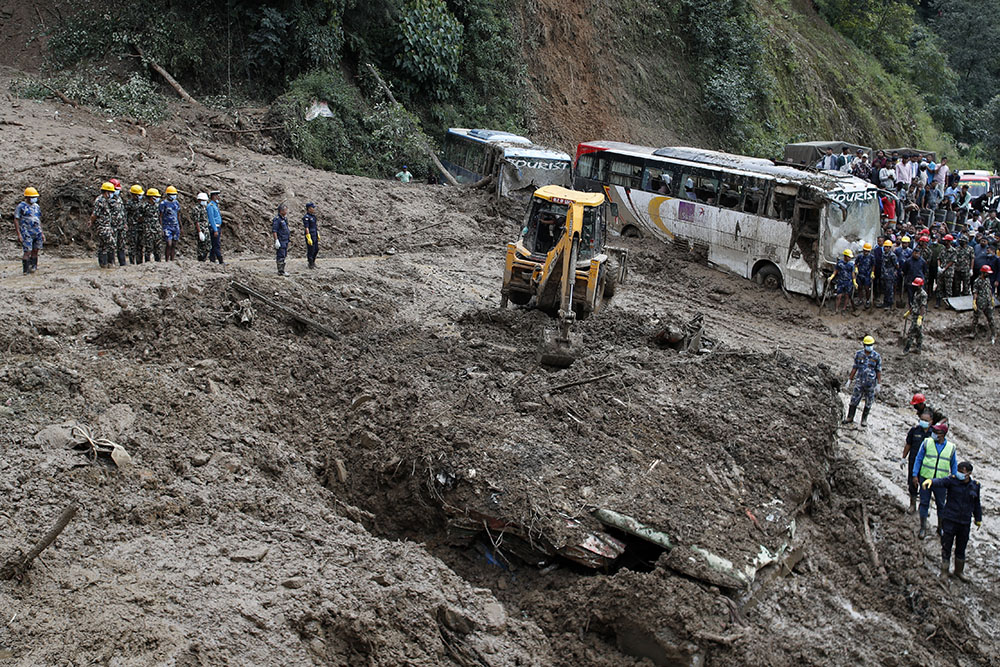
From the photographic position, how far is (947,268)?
17828 millimetres

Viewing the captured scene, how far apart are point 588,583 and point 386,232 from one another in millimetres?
13369

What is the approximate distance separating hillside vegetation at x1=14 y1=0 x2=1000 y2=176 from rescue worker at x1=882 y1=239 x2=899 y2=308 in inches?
559

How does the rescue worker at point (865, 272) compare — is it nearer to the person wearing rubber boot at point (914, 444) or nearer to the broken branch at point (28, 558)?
the person wearing rubber boot at point (914, 444)

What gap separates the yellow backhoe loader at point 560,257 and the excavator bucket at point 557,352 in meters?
0.50

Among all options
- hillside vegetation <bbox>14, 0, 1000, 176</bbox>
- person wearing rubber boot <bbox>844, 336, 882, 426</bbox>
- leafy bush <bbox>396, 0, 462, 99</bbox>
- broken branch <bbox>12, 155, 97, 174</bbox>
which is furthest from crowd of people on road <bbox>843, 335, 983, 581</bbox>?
leafy bush <bbox>396, 0, 462, 99</bbox>

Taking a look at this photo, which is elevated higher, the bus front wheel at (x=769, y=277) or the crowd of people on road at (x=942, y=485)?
the bus front wheel at (x=769, y=277)

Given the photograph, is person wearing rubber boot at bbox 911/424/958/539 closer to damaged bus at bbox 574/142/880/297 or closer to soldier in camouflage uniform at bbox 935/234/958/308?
damaged bus at bbox 574/142/880/297

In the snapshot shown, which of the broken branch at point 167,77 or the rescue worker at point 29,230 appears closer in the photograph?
the rescue worker at point 29,230

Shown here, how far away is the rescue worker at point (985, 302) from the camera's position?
53.7 feet

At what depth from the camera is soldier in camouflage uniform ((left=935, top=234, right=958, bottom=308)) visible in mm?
17750

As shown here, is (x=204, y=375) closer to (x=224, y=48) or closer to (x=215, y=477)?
(x=215, y=477)

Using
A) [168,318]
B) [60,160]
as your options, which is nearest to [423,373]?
[168,318]

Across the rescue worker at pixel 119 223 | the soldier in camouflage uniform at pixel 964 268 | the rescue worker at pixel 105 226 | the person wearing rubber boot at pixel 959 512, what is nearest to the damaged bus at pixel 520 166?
the soldier in camouflage uniform at pixel 964 268

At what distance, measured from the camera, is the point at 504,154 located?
2303cm
